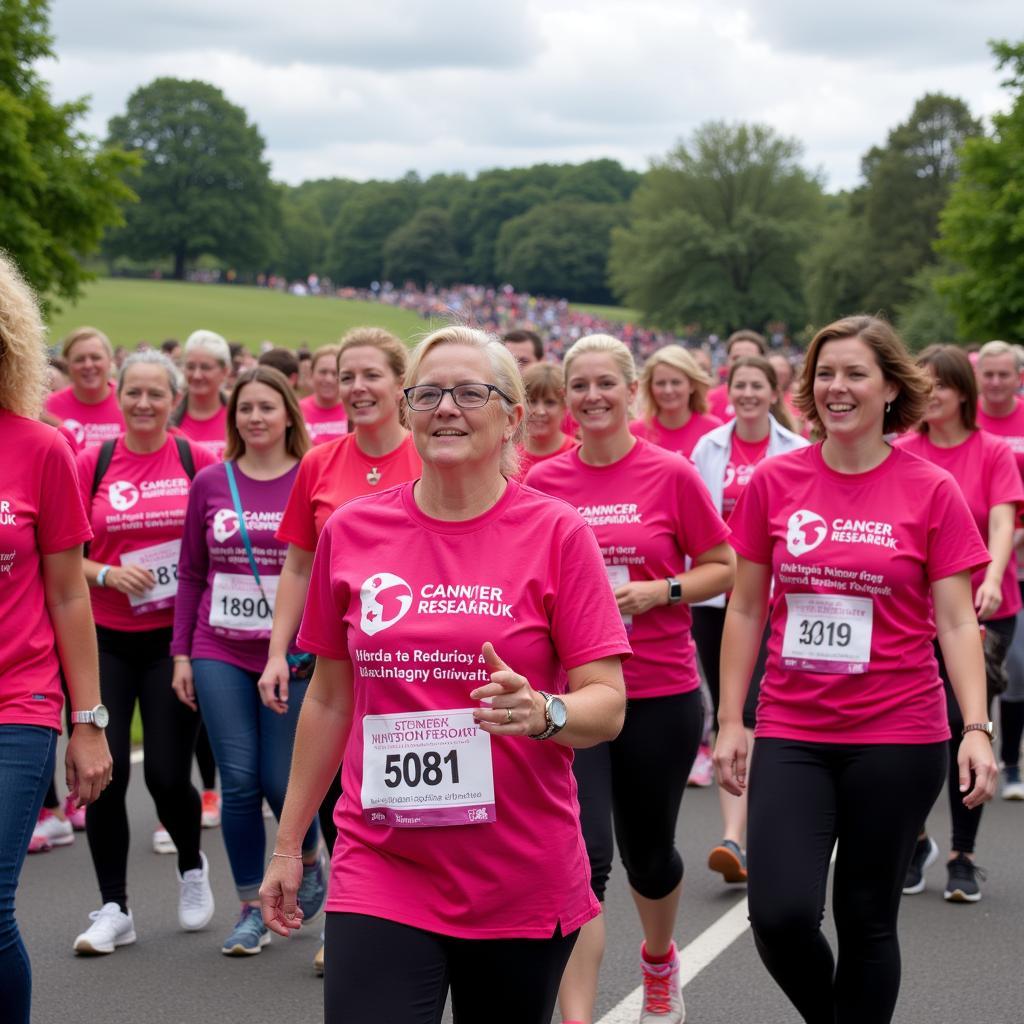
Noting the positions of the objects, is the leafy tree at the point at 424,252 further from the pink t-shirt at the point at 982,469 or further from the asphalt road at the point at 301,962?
the asphalt road at the point at 301,962

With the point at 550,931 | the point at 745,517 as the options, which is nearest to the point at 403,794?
the point at 550,931

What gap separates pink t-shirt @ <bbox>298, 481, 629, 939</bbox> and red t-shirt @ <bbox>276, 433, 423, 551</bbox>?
2.24 metres

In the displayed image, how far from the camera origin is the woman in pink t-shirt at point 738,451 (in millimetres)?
7629

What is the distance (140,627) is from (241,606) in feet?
1.99

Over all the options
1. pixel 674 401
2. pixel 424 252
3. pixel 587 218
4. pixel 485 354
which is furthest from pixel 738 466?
pixel 424 252

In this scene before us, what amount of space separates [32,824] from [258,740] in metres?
1.88

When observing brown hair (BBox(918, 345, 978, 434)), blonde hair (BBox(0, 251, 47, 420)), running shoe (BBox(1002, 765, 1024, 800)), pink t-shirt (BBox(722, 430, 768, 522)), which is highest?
blonde hair (BBox(0, 251, 47, 420))

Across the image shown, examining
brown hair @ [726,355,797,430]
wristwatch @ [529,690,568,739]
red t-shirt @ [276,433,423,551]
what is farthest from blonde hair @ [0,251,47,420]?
brown hair @ [726,355,797,430]

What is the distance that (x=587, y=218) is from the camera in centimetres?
14012

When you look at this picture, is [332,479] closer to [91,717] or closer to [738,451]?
[91,717]

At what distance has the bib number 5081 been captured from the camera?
10.4 feet

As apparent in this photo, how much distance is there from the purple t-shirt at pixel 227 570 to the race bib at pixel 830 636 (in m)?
2.28

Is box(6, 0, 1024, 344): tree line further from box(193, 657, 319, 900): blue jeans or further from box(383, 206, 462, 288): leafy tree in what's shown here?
box(193, 657, 319, 900): blue jeans

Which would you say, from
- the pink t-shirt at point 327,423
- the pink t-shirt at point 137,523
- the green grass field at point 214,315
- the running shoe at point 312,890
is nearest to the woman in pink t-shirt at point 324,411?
the pink t-shirt at point 327,423
